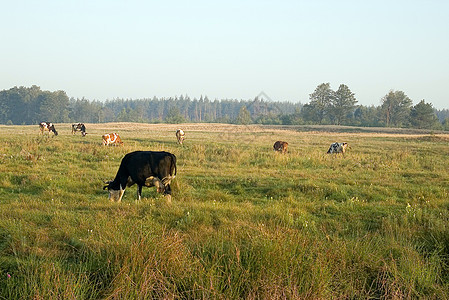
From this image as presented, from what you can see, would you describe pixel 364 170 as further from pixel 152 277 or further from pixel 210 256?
pixel 152 277

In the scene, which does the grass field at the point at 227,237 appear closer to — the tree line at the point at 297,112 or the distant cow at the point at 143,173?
the distant cow at the point at 143,173

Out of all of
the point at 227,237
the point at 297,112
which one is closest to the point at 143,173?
the point at 227,237

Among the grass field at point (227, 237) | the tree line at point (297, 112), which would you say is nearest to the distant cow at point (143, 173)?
the grass field at point (227, 237)

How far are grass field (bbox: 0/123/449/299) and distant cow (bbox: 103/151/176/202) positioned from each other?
46cm

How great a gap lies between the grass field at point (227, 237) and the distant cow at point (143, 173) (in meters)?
0.46

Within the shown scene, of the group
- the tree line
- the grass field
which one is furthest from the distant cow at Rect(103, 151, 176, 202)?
the tree line

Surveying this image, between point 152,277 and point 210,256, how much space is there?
103 cm

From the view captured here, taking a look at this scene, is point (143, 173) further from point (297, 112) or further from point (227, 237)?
point (297, 112)

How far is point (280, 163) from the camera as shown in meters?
17.7

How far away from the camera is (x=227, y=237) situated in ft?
17.9

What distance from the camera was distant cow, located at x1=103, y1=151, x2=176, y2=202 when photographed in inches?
393

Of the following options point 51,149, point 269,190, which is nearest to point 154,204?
A: point 269,190

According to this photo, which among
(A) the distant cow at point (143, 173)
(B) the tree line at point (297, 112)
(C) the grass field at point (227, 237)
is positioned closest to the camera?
(C) the grass field at point (227, 237)

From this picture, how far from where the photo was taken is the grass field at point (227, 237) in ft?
13.9
